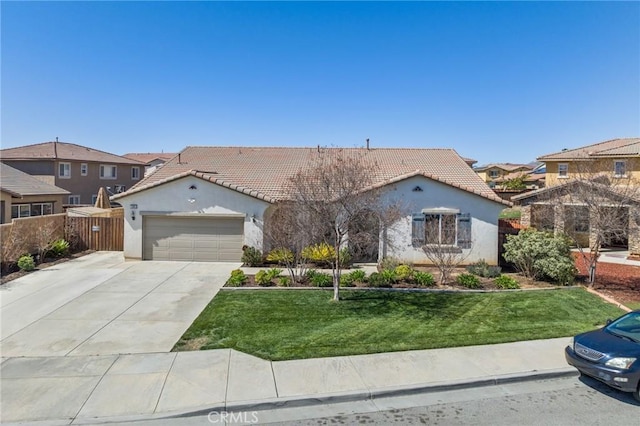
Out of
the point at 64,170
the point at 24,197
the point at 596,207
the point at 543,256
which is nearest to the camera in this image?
the point at 596,207

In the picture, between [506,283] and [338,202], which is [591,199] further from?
[338,202]

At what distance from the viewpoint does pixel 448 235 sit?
54.7ft

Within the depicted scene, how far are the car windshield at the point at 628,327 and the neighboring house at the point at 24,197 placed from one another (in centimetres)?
2527

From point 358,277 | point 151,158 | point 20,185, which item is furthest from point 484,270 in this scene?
point 151,158

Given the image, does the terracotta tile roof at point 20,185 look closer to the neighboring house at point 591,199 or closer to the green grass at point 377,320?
the green grass at point 377,320

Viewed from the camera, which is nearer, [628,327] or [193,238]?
[628,327]

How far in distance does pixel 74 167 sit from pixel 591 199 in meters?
36.6

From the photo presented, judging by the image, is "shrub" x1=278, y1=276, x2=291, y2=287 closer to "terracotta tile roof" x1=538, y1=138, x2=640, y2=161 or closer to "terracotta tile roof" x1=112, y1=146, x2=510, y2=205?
"terracotta tile roof" x1=112, y1=146, x2=510, y2=205

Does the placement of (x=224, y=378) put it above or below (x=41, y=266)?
below

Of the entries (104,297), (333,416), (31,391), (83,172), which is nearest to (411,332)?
(333,416)

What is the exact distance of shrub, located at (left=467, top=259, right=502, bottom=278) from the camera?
15.4 meters

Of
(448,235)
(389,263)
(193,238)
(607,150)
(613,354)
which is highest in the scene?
(607,150)

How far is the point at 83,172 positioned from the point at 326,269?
2819cm

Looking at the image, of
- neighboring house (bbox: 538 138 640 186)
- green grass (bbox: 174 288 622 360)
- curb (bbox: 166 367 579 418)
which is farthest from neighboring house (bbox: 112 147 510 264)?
neighboring house (bbox: 538 138 640 186)
